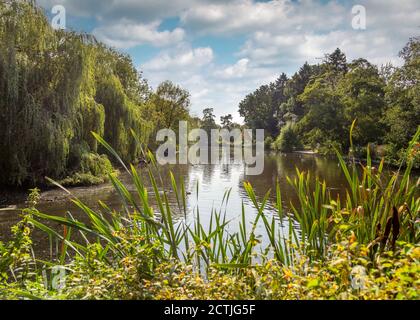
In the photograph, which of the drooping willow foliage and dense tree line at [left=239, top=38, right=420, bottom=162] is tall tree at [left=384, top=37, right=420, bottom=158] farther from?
the drooping willow foliage

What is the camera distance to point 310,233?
8.97 feet

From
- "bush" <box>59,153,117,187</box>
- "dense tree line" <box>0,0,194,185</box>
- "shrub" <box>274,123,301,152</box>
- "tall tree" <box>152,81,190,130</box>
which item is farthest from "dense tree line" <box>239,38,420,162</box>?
"tall tree" <box>152,81,190,130</box>

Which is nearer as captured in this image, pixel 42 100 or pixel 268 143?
pixel 42 100

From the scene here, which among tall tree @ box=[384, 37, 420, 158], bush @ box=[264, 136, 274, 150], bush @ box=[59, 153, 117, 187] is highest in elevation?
tall tree @ box=[384, 37, 420, 158]

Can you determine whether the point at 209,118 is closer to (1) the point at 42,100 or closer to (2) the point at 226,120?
(2) the point at 226,120

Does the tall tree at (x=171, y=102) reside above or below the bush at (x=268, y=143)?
above

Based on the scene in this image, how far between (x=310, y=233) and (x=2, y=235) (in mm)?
8040

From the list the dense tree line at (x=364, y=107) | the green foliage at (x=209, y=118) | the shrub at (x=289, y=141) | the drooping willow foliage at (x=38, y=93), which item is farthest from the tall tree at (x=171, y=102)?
the green foliage at (x=209, y=118)

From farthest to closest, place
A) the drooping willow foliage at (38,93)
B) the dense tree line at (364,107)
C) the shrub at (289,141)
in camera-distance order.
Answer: the shrub at (289,141), the dense tree line at (364,107), the drooping willow foliage at (38,93)

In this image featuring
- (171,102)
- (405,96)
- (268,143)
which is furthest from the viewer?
(268,143)

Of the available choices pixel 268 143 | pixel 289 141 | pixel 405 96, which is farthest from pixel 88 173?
pixel 268 143

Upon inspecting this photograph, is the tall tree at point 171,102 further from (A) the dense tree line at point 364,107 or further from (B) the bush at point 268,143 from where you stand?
(B) the bush at point 268,143
